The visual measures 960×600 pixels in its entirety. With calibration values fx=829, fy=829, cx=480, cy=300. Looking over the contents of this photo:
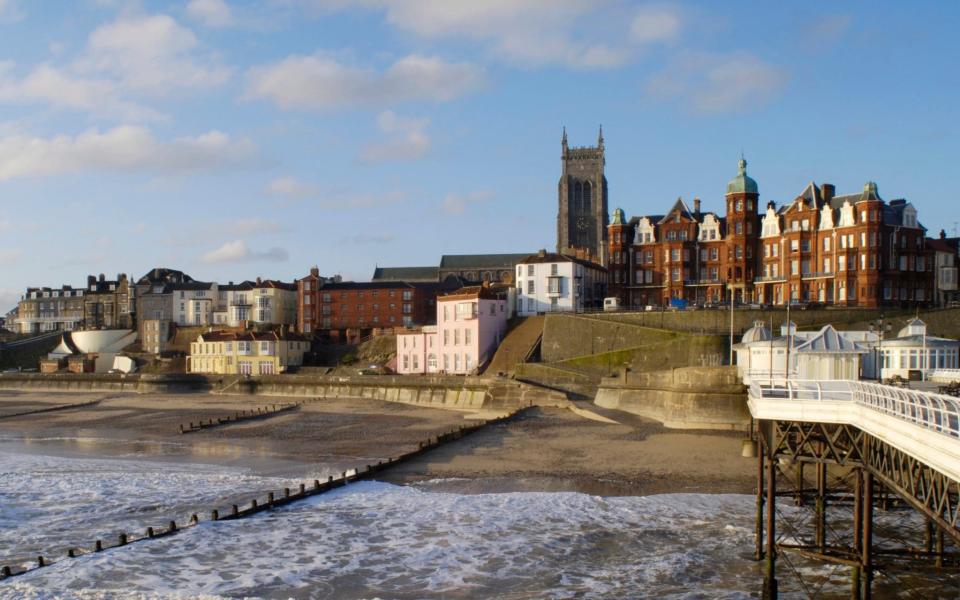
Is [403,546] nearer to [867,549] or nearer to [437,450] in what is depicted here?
[867,549]

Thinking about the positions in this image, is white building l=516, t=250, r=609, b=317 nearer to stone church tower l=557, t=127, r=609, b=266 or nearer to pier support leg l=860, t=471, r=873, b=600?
stone church tower l=557, t=127, r=609, b=266

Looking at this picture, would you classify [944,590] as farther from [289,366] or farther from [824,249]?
[289,366]

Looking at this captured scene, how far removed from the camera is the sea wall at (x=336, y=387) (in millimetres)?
61500

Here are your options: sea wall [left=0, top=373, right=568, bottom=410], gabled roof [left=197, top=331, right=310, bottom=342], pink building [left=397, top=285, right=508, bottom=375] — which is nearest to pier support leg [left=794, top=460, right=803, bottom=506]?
sea wall [left=0, top=373, right=568, bottom=410]

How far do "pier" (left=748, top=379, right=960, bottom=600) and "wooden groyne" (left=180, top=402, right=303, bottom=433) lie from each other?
134 ft

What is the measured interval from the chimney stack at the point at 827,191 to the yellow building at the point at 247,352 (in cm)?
5646

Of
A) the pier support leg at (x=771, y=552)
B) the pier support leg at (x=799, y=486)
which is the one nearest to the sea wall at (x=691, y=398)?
the pier support leg at (x=799, y=486)

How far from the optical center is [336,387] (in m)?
76.9

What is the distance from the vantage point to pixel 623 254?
87750 mm

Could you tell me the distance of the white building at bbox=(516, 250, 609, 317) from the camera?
83.2 metres

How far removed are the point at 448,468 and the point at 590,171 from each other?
113 metres

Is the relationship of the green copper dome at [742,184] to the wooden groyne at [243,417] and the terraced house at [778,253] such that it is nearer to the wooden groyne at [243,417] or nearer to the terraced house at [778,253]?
the terraced house at [778,253]

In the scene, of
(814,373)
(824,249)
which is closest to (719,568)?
(814,373)

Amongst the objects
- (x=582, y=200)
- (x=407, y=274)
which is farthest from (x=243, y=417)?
(x=582, y=200)
